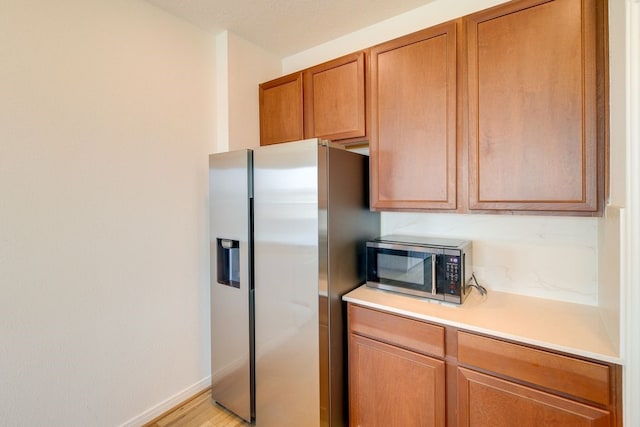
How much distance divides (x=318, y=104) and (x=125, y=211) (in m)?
1.37

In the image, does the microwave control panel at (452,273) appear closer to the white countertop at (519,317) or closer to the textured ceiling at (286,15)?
the white countertop at (519,317)

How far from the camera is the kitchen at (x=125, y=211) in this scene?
4.45 ft

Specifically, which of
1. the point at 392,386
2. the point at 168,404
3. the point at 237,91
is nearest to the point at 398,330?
the point at 392,386

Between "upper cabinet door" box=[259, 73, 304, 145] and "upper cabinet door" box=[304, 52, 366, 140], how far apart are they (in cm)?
7

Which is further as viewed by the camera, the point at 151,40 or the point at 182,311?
the point at 182,311

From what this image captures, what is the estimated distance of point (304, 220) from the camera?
153cm

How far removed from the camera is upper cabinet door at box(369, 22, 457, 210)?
4.97 ft

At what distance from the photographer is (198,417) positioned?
1877mm

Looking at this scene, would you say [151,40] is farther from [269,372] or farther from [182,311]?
[269,372]

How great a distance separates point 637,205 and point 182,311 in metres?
2.30

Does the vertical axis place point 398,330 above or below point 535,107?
below

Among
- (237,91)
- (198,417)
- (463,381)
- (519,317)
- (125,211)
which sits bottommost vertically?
(198,417)

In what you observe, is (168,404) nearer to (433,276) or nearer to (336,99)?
(433,276)

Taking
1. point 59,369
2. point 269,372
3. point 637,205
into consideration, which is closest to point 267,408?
point 269,372
